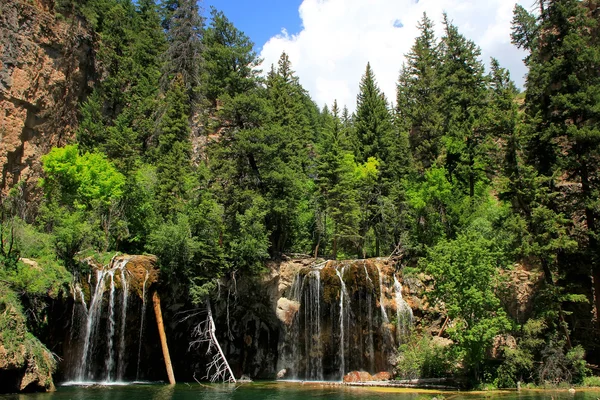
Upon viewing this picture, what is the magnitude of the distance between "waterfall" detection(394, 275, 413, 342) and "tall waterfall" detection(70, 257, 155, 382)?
46.4 feet

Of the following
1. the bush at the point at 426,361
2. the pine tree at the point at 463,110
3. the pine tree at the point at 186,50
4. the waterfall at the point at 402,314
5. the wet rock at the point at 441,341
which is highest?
the pine tree at the point at 186,50

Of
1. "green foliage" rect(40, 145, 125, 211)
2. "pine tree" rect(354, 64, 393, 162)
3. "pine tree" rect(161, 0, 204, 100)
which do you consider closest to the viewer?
"green foliage" rect(40, 145, 125, 211)

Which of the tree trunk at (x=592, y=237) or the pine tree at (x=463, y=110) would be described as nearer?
the tree trunk at (x=592, y=237)

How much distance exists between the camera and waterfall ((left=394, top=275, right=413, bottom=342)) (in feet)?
85.0

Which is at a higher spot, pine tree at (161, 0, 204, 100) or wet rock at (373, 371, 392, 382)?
pine tree at (161, 0, 204, 100)

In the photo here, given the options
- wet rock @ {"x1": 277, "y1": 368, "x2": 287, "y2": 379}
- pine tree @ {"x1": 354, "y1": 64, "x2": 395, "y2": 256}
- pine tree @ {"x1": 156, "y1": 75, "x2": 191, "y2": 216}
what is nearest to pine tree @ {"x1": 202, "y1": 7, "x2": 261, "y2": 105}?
pine tree @ {"x1": 156, "y1": 75, "x2": 191, "y2": 216}

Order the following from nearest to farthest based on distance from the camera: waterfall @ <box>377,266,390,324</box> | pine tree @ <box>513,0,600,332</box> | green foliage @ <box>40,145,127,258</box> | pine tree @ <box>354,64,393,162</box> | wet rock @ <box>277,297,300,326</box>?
pine tree @ <box>513,0,600,332</box> → waterfall @ <box>377,266,390,324</box> → wet rock @ <box>277,297,300,326</box> → green foliage @ <box>40,145,127,258</box> → pine tree @ <box>354,64,393,162</box>

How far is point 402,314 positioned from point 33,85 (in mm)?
29555

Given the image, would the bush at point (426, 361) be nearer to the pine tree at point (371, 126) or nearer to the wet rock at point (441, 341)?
the wet rock at point (441, 341)

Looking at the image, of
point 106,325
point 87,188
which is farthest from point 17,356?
point 87,188

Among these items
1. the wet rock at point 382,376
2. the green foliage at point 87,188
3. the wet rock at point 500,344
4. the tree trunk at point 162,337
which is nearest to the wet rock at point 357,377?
the wet rock at point 382,376

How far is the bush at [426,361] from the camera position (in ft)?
73.9

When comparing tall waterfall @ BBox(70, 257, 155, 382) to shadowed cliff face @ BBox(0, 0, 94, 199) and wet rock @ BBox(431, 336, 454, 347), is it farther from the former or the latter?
wet rock @ BBox(431, 336, 454, 347)

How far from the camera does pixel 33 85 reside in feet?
108
